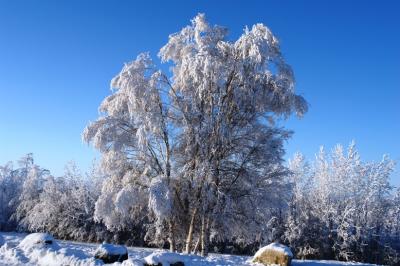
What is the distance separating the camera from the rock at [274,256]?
44.9 ft

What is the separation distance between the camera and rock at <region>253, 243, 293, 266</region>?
13680mm

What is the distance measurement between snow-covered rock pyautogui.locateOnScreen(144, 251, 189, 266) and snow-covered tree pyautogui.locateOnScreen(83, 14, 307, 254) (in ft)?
15.2

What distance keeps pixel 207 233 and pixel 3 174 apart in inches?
1381

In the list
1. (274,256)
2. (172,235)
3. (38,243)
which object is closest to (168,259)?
(274,256)

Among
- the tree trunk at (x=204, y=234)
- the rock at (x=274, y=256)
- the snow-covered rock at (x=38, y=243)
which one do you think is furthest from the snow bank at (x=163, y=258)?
the tree trunk at (x=204, y=234)

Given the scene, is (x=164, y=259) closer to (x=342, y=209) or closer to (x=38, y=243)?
(x=38, y=243)

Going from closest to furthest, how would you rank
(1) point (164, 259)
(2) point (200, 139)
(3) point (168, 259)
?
(1) point (164, 259)
(3) point (168, 259)
(2) point (200, 139)

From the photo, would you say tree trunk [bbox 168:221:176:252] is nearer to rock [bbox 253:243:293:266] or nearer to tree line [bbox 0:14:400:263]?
tree line [bbox 0:14:400:263]

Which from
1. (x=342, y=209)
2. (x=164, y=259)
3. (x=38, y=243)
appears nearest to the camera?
(x=164, y=259)

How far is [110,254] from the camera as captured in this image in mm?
12258

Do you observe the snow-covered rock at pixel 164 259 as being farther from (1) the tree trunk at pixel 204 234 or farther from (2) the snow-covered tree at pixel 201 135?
(1) the tree trunk at pixel 204 234

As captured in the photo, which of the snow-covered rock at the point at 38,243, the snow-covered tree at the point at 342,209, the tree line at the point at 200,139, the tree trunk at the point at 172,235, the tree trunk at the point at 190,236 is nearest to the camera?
the snow-covered rock at the point at 38,243

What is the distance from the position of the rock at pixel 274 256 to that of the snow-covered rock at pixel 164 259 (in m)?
3.01

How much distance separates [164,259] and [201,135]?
23.0 feet
